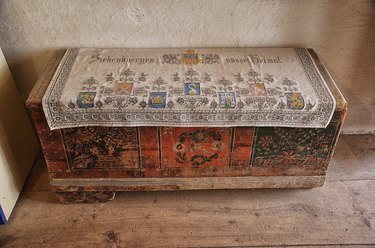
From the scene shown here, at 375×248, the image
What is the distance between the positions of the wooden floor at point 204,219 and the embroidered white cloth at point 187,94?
495 mm

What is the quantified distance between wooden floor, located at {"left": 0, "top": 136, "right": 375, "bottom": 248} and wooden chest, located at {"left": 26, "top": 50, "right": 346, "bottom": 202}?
0.34 feet

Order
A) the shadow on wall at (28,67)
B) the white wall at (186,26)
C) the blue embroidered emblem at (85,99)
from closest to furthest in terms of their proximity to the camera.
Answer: the blue embroidered emblem at (85,99)
the white wall at (186,26)
the shadow on wall at (28,67)

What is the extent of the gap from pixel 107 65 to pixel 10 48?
56 centimetres

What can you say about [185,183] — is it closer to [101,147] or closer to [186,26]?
[101,147]

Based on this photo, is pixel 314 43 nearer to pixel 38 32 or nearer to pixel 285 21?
pixel 285 21

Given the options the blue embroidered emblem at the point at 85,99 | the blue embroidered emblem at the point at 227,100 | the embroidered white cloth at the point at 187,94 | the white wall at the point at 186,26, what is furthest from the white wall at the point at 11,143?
the blue embroidered emblem at the point at 227,100

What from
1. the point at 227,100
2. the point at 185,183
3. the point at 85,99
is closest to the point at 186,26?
the point at 227,100

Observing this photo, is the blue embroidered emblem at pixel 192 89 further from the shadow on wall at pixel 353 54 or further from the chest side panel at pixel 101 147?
the shadow on wall at pixel 353 54

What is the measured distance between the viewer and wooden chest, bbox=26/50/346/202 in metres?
1.65

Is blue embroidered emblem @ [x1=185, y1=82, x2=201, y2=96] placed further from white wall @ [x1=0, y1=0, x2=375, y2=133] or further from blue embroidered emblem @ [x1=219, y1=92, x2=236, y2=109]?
white wall @ [x1=0, y1=0, x2=375, y2=133]

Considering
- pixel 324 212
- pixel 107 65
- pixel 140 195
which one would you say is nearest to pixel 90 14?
pixel 107 65

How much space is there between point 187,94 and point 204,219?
24.9 inches

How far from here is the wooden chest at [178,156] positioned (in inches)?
65.0

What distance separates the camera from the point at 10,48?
1934mm
